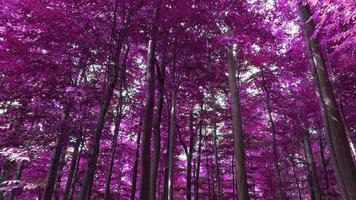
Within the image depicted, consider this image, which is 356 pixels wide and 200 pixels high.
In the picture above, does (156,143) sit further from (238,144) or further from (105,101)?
(105,101)

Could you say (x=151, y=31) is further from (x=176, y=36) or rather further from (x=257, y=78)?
(x=257, y=78)

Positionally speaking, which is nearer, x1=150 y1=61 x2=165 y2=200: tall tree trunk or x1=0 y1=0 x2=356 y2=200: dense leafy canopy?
x1=0 y1=0 x2=356 y2=200: dense leafy canopy

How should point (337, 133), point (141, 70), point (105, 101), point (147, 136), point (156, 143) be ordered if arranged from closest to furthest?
1. point (337, 133)
2. point (105, 101)
3. point (147, 136)
4. point (156, 143)
5. point (141, 70)

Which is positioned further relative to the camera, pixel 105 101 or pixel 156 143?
pixel 156 143

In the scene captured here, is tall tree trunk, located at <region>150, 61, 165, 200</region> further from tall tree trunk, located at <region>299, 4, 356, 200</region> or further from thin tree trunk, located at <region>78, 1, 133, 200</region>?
tall tree trunk, located at <region>299, 4, 356, 200</region>

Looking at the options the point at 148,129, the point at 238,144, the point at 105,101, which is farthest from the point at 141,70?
the point at 105,101

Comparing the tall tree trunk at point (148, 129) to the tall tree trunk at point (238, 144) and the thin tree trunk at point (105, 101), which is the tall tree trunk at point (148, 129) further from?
the tall tree trunk at point (238, 144)

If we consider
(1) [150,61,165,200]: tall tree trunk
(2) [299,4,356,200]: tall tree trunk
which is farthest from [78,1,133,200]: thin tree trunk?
(2) [299,4,356,200]: tall tree trunk

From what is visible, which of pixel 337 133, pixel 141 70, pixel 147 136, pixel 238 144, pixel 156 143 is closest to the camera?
pixel 337 133

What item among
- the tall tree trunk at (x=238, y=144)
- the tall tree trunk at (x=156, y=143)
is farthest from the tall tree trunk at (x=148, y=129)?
the tall tree trunk at (x=238, y=144)

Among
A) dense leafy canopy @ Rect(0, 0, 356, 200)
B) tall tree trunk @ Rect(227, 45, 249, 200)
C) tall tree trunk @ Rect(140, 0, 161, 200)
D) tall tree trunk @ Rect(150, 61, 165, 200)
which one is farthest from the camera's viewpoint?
tall tree trunk @ Rect(150, 61, 165, 200)

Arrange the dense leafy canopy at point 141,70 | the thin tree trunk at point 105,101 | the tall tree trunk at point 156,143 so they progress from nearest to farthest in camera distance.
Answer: the thin tree trunk at point 105,101 → the dense leafy canopy at point 141,70 → the tall tree trunk at point 156,143

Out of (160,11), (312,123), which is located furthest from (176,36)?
(312,123)

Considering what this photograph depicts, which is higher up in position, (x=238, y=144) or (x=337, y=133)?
(x=238, y=144)
